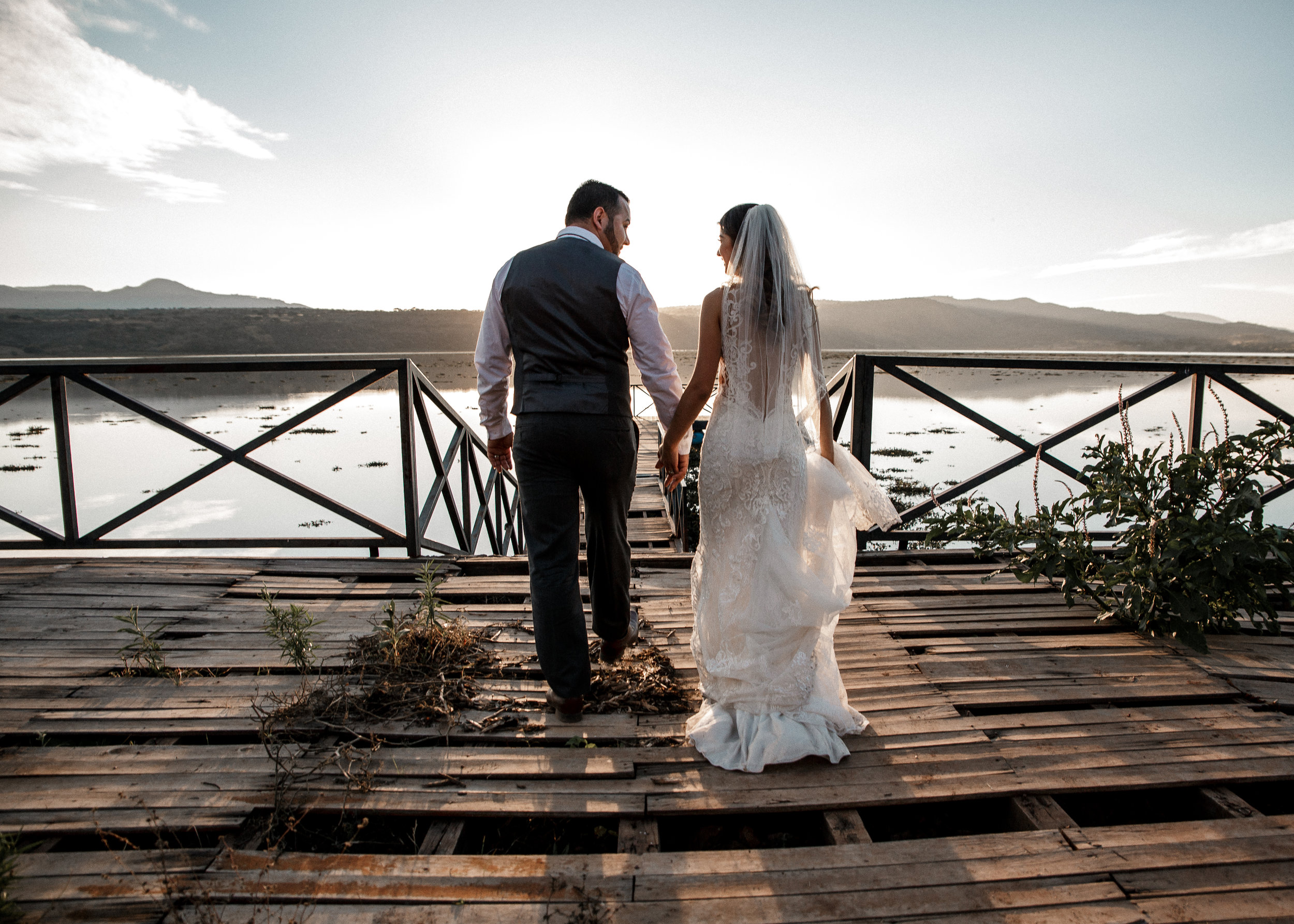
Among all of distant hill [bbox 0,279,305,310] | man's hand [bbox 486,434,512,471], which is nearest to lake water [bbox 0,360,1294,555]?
man's hand [bbox 486,434,512,471]

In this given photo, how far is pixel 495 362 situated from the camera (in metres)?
2.66

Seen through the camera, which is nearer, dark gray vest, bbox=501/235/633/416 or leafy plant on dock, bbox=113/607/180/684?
dark gray vest, bbox=501/235/633/416

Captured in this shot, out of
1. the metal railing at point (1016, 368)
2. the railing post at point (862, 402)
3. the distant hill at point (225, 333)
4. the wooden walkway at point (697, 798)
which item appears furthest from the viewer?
the distant hill at point (225, 333)

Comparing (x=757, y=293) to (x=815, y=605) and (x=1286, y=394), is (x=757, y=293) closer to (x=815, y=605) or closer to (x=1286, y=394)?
Answer: (x=815, y=605)

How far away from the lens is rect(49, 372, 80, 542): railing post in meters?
4.22

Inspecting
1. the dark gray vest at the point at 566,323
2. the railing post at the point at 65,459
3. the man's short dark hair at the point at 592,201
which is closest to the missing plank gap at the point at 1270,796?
the dark gray vest at the point at 566,323

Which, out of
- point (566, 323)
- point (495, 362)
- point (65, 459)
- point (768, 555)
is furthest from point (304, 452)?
point (768, 555)

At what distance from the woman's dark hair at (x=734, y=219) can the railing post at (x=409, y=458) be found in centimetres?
257

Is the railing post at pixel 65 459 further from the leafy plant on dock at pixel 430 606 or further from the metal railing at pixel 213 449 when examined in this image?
the leafy plant on dock at pixel 430 606

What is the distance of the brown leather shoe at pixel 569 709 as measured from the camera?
97.1 inches

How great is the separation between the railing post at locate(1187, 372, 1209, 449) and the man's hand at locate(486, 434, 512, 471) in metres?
4.04

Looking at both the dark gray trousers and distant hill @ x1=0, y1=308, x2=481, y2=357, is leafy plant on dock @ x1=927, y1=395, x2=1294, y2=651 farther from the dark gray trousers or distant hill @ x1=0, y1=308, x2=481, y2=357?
distant hill @ x1=0, y1=308, x2=481, y2=357

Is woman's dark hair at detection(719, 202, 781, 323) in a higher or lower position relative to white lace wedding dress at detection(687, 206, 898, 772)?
higher

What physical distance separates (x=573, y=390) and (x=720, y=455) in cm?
58
